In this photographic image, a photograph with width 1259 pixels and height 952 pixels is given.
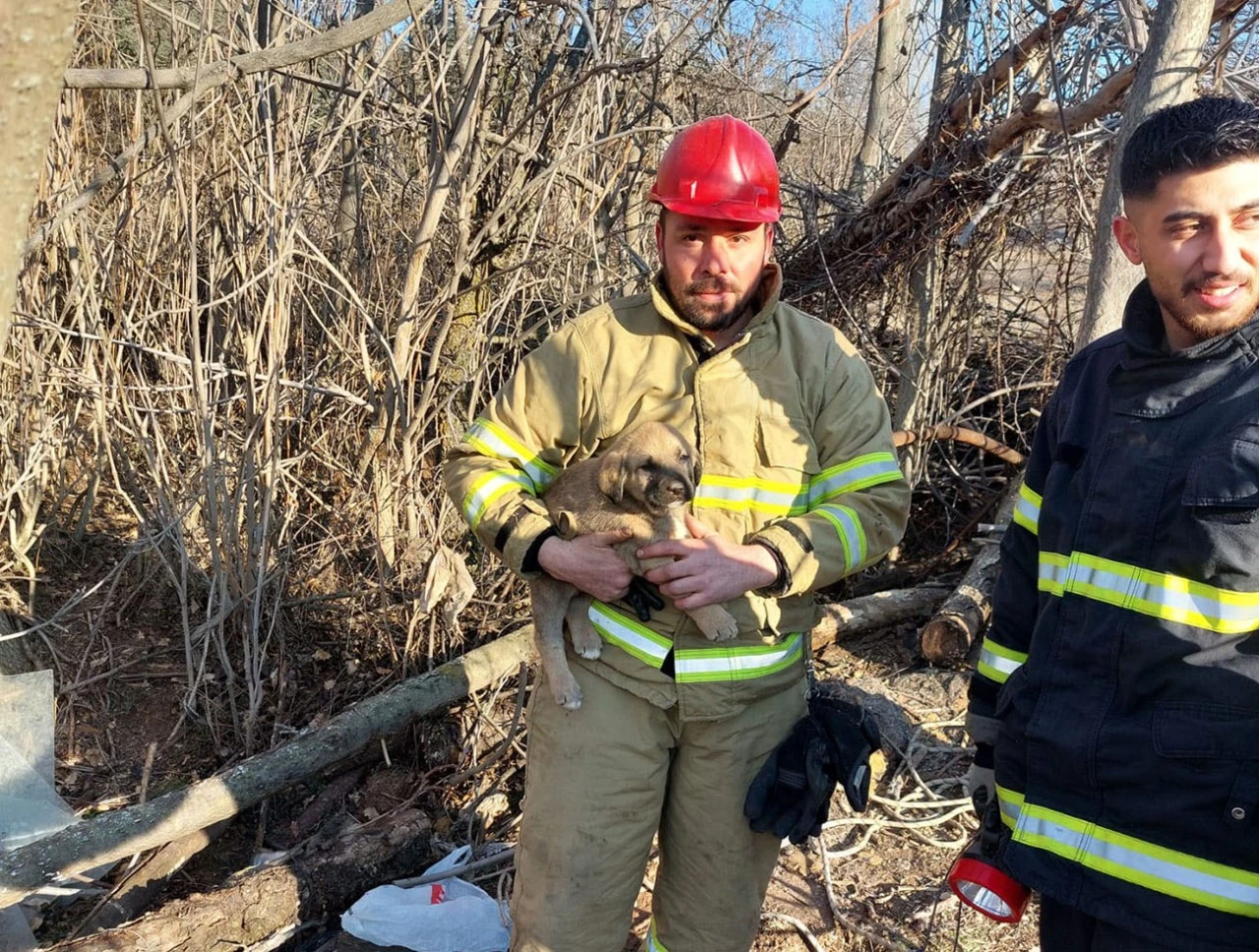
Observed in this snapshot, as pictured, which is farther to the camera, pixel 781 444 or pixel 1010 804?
pixel 781 444

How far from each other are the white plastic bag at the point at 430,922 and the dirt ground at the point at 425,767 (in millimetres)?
148

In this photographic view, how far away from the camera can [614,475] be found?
2881 mm

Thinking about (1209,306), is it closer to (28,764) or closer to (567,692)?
(567,692)

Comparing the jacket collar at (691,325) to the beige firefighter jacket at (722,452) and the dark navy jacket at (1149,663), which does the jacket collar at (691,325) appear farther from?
the dark navy jacket at (1149,663)

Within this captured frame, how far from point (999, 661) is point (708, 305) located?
132 centimetres

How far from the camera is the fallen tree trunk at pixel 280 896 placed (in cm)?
345

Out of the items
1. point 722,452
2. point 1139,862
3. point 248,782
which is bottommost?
point 248,782

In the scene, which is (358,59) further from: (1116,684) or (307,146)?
(1116,684)

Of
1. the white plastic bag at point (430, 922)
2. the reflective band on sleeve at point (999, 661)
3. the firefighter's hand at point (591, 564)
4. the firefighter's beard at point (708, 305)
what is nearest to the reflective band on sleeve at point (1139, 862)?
the reflective band on sleeve at point (999, 661)

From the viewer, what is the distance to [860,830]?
14.7ft

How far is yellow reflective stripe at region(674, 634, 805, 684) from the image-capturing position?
2842mm

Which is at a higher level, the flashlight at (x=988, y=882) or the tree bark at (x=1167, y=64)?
the tree bark at (x=1167, y=64)

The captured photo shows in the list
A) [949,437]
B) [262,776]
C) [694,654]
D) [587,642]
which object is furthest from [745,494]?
[949,437]

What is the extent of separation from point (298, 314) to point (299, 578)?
1.48 meters
